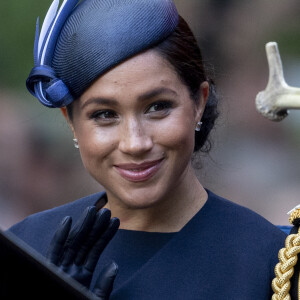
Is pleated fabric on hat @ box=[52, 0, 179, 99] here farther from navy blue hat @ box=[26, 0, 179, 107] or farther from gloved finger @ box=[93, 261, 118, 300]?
gloved finger @ box=[93, 261, 118, 300]

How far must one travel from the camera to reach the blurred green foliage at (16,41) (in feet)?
12.0

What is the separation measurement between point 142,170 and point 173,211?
17cm

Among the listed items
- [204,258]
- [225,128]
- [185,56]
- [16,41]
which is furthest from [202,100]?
[16,41]

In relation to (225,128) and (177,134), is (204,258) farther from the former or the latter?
(225,128)

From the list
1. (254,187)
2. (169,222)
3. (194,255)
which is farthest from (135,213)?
(254,187)

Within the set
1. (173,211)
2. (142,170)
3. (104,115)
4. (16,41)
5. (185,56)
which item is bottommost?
(173,211)

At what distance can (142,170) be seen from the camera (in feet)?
5.37

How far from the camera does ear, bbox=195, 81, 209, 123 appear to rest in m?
1.77

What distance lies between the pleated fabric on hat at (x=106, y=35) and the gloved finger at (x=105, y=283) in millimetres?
389

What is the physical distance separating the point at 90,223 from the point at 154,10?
0.47m

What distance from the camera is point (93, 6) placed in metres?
1.67

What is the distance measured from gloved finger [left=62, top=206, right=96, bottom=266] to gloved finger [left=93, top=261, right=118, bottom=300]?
0.29ft

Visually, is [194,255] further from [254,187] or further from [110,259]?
[254,187]

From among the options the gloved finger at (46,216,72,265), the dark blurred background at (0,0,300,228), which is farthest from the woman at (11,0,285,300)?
the dark blurred background at (0,0,300,228)
